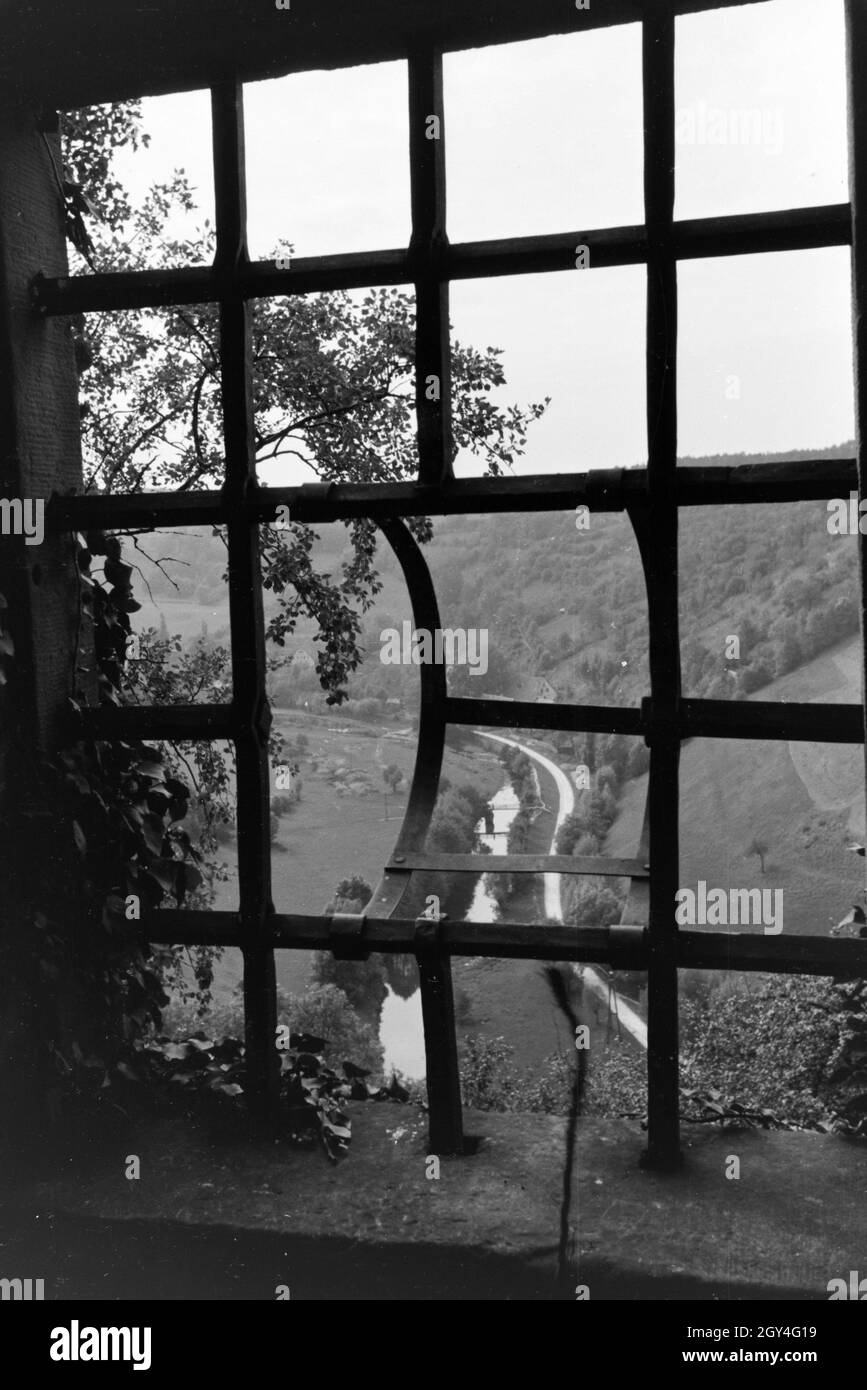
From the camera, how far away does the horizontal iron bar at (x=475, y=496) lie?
2445 mm

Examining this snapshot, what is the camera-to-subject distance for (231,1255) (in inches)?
106

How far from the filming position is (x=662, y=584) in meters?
2.58

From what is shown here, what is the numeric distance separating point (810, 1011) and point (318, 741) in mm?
1744

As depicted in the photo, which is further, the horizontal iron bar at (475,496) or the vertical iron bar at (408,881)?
the vertical iron bar at (408,881)

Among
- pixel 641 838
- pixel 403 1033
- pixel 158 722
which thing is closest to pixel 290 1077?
pixel 403 1033

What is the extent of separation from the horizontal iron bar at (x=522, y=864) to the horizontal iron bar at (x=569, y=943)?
0.13m

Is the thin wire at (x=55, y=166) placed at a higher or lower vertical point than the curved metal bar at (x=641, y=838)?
higher

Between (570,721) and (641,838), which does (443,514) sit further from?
(641,838)

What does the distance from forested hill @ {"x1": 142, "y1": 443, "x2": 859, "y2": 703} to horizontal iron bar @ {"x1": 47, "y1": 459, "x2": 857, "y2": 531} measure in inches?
5.5

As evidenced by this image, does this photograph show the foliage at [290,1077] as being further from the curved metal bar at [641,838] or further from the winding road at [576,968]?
the curved metal bar at [641,838]

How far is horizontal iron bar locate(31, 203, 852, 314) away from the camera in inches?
94.9

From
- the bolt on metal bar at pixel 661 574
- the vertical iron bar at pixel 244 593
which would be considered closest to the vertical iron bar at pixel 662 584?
the bolt on metal bar at pixel 661 574

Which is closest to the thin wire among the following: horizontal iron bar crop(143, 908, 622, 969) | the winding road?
the winding road
